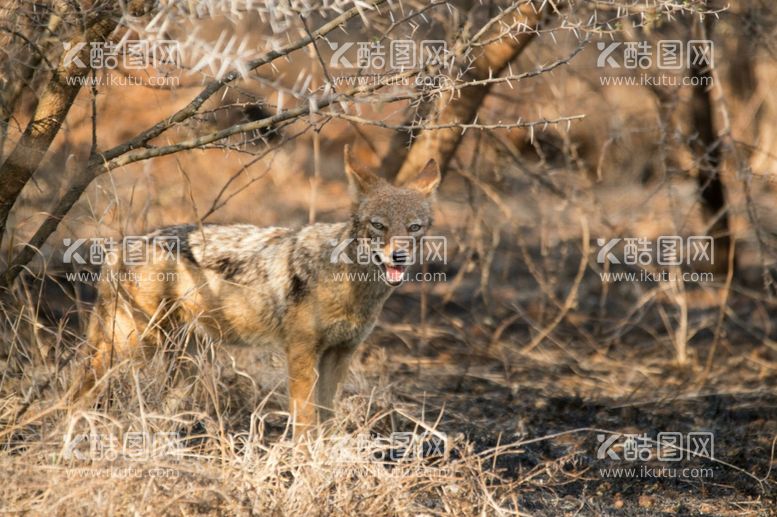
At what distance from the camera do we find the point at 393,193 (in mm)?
6688

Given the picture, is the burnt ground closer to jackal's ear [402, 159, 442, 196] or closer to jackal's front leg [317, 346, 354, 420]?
jackal's front leg [317, 346, 354, 420]

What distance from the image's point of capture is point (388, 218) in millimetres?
6516

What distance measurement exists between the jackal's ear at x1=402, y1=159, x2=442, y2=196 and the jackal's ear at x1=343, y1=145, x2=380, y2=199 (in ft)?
1.03

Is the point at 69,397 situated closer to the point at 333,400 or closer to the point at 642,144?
the point at 333,400

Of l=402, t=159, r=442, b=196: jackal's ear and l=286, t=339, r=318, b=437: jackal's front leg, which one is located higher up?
l=402, t=159, r=442, b=196: jackal's ear

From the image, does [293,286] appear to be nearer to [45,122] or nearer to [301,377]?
[301,377]

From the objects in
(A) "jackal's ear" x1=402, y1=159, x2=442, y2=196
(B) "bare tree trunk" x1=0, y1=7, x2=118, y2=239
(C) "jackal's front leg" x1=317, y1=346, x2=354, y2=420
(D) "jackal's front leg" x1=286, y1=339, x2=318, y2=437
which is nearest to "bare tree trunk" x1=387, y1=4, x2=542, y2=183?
(A) "jackal's ear" x1=402, y1=159, x2=442, y2=196

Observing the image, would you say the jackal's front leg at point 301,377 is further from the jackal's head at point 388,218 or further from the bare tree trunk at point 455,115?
the bare tree trunk at point 455,115

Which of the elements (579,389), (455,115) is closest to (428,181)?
(455,115)

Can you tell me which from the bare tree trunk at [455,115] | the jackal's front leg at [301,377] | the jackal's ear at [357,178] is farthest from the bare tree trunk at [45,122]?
the bare tree trunk at [455,115]

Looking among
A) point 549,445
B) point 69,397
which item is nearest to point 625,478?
point 549,445

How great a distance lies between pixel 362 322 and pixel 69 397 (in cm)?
217

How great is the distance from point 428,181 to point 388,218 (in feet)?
2.13

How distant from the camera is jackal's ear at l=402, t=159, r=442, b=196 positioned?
6.98 metres
